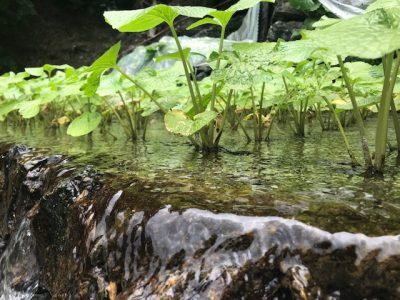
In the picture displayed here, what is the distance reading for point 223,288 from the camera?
0.71 metres

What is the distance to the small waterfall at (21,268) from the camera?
4.41 feet

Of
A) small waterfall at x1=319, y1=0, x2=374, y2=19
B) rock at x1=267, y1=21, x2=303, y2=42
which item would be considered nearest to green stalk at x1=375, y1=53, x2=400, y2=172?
small waterfall at x1=319, y1=0, x2=374, y2=19

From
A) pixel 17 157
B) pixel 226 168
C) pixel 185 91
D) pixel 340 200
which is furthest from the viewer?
pixel 185 91

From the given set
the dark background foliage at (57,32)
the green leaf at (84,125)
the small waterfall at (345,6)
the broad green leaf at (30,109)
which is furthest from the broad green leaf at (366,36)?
the dark background foliage at (57,32)

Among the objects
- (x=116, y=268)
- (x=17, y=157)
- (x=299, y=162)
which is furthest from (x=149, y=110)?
(x=116, y=268)

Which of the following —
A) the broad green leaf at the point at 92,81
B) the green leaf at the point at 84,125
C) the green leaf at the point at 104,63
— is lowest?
the green leaf at the point at 84,125

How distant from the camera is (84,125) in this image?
1.89m

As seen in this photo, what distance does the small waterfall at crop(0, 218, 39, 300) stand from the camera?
134 cm

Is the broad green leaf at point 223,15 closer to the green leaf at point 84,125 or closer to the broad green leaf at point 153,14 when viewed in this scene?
the broad green leaf at point 153,14

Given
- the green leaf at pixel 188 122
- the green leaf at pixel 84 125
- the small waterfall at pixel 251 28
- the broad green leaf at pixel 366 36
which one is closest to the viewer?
the broad green leaf at pixel 366 36

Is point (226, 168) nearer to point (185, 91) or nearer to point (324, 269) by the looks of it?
point (324, 269)

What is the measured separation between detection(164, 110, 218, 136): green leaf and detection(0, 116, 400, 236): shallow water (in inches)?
4.1

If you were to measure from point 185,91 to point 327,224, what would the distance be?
1555 millimetres

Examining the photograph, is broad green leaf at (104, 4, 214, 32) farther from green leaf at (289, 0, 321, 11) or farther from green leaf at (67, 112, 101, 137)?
green leaf at (289, 0, 321, 11)
